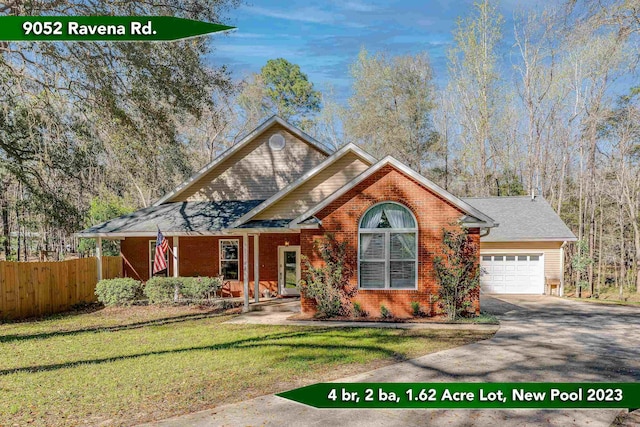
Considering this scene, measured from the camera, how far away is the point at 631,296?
25.4 meters

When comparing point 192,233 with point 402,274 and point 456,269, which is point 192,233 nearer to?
point 402,274

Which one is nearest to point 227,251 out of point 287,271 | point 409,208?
point 287,271

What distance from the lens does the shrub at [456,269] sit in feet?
41.0

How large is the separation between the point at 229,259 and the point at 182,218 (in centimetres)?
253

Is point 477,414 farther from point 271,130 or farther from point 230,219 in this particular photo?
point 271,130

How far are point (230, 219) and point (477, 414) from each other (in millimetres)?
12668

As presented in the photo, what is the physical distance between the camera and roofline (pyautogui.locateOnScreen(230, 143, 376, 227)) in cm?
1451

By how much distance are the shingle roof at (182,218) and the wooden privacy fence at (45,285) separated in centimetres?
153

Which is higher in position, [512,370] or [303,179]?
[303,179]

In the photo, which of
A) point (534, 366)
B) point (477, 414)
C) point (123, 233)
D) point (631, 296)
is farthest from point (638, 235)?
point (123, 233)

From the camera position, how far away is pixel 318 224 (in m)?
13.0

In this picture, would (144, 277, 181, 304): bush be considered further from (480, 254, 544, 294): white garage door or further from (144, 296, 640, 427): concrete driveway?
(480, 254, 544, 294): white garage door

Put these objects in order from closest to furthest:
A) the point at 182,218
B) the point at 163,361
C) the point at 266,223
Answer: the point at 163,361, the point at 266,223, the point at 182,218

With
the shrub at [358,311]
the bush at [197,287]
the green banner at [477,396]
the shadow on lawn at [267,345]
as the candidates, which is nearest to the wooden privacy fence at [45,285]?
the bush at [197,287]
